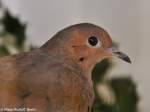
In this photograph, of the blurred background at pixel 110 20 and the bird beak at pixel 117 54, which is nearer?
the bird beak at pixel 117 54

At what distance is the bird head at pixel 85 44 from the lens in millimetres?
2223

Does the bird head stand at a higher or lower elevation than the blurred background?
higher

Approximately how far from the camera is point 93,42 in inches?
89.7


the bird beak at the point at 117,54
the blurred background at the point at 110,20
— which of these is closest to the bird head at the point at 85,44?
the bird beak at the point at 117,54

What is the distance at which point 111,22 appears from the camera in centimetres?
487

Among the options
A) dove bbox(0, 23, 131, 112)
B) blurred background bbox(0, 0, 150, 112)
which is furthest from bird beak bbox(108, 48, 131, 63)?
blurred background bbox(0, 0, 150, 112)

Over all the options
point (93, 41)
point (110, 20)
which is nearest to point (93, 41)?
point (93, 41)

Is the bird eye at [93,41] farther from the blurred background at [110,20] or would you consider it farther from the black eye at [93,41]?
the blurred background at [110,20]

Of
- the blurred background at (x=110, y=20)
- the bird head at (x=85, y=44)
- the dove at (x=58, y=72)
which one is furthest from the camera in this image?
the blurred background at (x=110, y=20)

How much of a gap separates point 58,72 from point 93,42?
10.9 inches

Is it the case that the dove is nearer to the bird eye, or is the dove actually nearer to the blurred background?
the bird eye

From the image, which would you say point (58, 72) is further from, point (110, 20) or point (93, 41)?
point (110, 20)

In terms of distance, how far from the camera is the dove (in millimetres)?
1888

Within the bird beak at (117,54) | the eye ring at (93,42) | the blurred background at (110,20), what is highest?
the eye ring at (93,42)
